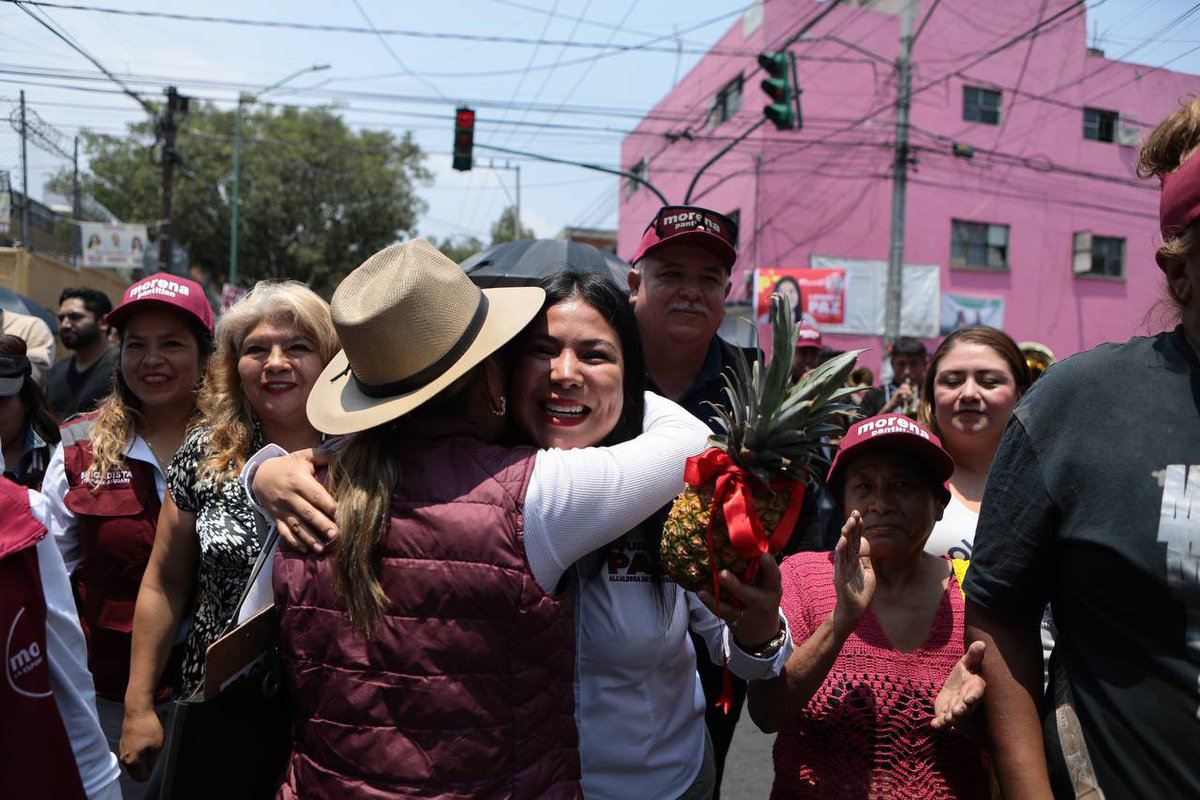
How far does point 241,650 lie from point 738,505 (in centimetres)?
109

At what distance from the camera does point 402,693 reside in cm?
164

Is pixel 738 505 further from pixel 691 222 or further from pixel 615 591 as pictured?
pixel 691 222

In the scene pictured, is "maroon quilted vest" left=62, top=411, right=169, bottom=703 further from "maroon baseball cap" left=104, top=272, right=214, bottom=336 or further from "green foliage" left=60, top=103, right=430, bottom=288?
"green foliage" left=60, top=103, right=430, bottom=288

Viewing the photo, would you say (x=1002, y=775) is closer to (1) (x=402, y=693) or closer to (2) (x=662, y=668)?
(2) (x=662, y=668)

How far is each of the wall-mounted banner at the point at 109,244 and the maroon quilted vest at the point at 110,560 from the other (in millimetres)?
22972

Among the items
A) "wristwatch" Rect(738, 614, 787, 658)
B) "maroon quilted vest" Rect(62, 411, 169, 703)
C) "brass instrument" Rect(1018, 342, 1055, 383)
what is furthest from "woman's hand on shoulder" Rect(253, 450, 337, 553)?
"brass instrument" Rect(1018, 342, 1055, 383)

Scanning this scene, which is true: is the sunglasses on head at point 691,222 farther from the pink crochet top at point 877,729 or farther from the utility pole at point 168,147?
the utility pole at point 168,147

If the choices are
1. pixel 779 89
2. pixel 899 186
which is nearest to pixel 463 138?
pixel 779 89

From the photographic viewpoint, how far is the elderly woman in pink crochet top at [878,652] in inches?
81.5

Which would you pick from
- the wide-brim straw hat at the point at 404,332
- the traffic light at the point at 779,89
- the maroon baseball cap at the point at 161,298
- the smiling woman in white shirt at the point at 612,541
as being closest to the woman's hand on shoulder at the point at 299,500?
the smiling woman in white shirt at the point at 612,541

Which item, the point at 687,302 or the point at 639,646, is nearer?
the point at 639,646

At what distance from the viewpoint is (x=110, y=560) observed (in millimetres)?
3053

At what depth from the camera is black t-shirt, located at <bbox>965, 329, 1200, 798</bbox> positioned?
1.48 m

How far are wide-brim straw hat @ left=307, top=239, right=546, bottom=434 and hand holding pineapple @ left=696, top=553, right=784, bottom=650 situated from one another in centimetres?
70
